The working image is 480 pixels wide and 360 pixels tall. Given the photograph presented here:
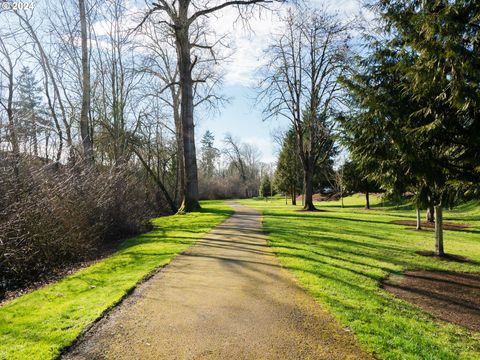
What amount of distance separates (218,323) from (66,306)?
227cm

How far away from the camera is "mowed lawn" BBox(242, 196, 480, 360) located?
3801 millimetres

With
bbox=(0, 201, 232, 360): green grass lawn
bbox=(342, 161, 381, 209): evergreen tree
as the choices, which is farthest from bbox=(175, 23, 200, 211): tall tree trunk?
bbox=(342, 161, 381, 209): evergreen tree

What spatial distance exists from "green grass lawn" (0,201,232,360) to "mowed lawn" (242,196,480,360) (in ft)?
10.4

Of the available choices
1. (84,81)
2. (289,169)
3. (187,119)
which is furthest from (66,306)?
(289,169)

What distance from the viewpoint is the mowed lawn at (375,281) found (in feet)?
12.5

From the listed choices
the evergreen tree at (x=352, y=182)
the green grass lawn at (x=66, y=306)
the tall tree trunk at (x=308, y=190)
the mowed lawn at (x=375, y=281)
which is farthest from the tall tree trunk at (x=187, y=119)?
the evergreen tree at (x=352, y=182)

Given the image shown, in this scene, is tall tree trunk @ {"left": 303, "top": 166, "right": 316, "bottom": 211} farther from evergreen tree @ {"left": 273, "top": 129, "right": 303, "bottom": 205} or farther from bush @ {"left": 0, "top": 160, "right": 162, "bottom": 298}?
bush @ {"left": 0, "top": 160, "right": 162, "bottom": 298}

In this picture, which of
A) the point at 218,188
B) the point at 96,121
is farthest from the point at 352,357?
the point at 218,188

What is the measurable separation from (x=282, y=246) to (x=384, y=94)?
4.76 m

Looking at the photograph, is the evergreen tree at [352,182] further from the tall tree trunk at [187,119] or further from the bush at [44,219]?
the bush at [44,219]

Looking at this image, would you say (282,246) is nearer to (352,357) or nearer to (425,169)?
(425,169)

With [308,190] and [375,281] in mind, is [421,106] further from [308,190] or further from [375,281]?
[308,190]

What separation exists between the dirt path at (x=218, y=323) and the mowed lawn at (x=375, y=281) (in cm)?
38

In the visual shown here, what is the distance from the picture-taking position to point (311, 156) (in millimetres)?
25406
